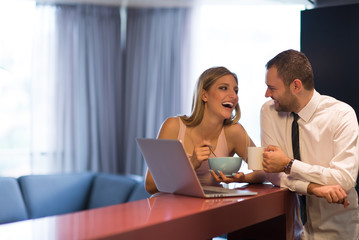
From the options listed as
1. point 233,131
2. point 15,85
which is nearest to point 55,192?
point 15,85

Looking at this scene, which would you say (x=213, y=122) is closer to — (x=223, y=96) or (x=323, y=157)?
(x=223, y=96)

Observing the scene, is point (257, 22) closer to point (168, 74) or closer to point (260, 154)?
point (168, 74)

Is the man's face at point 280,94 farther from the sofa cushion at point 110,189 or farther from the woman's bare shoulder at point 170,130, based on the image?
the sofa cushion at point 110,189

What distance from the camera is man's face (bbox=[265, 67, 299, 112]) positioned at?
78.4 inches

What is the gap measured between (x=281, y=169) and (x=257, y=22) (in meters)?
2.75

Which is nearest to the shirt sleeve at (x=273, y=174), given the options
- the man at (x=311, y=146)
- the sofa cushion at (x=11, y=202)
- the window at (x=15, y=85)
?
the man at (x=311, y=146)

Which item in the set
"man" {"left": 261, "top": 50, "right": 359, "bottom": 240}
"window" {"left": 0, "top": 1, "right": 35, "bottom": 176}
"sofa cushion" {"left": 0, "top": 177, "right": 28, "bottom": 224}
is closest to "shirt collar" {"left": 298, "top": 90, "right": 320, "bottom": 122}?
"man" {"left": 261, "top": 50, "right": 359, "bottom": 240}

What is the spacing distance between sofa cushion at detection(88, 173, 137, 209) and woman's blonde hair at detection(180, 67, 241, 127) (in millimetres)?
1639

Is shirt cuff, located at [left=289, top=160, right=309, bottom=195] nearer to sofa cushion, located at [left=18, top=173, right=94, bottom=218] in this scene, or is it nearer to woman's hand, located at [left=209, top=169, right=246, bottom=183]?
woman's hand, located at [left=209, top=169, right=246, bottom=183]

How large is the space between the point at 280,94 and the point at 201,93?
43cm

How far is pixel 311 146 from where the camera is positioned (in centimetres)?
197

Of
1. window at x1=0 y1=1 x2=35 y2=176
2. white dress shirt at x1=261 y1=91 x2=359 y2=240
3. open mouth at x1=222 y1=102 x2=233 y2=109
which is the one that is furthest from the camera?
window at x1=0 y1=1 x2=35 y2=176

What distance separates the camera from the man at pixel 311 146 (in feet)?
5.85

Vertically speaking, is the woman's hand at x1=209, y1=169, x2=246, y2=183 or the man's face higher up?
the man's face
